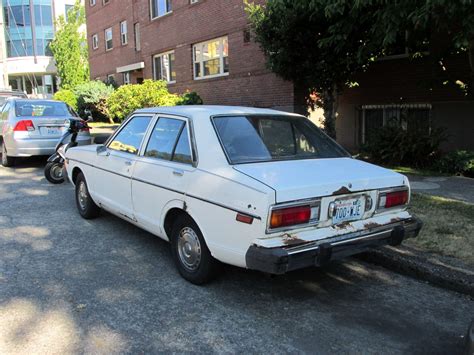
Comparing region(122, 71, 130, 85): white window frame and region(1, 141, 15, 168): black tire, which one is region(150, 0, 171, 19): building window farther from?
region(1, 141, 15, 168): black tire

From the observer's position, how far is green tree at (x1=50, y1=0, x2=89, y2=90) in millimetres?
42219

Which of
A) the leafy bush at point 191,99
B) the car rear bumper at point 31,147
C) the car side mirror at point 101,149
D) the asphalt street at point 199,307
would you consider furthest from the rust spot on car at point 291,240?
the leafy bush at point 191,99

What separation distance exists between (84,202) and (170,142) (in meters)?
2.44

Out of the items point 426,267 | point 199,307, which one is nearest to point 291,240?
point 199,307

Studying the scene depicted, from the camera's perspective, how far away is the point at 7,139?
10.7 metres

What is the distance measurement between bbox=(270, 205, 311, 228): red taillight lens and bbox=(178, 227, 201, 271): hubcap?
920mm

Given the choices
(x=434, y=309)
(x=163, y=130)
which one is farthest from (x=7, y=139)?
(x=434, y=309)

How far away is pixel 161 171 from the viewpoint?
4.60m

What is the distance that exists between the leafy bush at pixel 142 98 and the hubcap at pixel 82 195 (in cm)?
951

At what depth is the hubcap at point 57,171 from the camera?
355 inches

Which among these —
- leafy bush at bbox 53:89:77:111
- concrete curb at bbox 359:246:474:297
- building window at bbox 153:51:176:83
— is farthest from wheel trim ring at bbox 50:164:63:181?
leafy bush at bbox 53:89:77:111

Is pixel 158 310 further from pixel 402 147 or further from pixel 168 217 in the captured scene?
pixel 402 147

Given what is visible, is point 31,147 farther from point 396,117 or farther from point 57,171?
point 396,117

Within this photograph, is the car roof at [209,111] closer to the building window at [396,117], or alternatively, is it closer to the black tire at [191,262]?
the black tire at [191,262]
